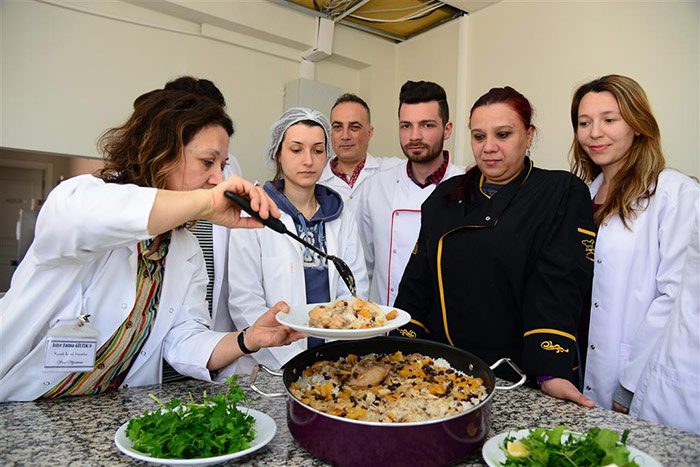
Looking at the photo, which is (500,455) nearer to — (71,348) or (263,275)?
(71,348)

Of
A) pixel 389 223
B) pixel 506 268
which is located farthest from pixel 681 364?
pixel 389 223

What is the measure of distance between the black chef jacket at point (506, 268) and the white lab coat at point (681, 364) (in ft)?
0.86

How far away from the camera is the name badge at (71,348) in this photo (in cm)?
120

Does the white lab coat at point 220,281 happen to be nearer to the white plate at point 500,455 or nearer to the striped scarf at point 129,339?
the striped scarf at point 129,339

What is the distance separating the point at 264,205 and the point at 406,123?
1.72m

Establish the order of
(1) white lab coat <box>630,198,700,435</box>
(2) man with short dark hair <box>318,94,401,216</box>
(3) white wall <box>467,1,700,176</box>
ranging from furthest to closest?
(2) man with short dark hair <box>318,94,401,216</box> → (3) white wall <box>467,1,700,176</box> → (1) white lab coat <box>630,198,700,435</box>

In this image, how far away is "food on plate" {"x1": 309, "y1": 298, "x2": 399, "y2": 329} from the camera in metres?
1.14

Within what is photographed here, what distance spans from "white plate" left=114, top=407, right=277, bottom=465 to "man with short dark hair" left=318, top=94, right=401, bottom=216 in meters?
2.16

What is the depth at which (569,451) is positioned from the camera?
0.85 meters

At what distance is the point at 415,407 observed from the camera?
3.58 ft

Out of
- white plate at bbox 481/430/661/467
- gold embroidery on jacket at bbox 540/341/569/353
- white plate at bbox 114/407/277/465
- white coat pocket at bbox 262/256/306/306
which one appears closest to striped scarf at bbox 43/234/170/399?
white plate at bbox 114/407/277/465

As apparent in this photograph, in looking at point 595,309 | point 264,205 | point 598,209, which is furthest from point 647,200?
point 264,205

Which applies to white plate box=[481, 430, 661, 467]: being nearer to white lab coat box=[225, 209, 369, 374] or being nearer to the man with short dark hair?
white lab coat box=[225, 209, 369, 374]

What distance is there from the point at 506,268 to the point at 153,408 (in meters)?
1.21
